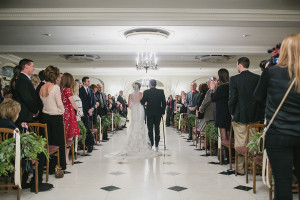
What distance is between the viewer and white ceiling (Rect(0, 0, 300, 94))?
7297 millimetres

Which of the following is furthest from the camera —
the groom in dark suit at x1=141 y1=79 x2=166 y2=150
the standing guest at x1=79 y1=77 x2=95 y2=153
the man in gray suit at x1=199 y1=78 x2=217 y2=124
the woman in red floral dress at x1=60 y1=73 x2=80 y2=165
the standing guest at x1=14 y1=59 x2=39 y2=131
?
the groom in dark suit at x1=141 y1=79 x2=166 y2=150

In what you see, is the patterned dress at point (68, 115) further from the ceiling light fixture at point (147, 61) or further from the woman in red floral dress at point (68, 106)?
the ceiling light fixture at point (147, 61)

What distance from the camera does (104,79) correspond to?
22.8m

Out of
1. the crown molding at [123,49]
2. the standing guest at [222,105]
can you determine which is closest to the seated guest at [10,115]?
the standing guest at [222,105]

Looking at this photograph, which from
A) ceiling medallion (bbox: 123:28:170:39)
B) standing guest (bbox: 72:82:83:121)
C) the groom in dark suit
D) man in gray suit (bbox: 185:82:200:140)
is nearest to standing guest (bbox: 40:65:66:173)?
standing guest (bbox: 72:82:83:121)

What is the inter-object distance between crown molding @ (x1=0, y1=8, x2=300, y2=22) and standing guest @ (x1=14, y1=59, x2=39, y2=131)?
3452mm

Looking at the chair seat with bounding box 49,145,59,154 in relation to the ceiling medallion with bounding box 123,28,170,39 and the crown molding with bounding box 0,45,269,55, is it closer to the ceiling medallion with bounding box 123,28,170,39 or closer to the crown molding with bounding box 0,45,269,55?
the ceiling medallion with bounding box 123,28,170,39

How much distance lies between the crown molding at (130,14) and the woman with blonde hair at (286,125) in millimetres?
5804

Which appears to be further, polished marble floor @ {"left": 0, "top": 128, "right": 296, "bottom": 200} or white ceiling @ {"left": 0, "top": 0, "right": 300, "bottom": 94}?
white ceiling @ {"left": 0, "top": 0, "right": 300, "bottom": 94}

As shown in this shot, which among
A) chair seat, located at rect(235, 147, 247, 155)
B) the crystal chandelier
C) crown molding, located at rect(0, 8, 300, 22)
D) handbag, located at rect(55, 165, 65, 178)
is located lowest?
handbag, located at rect(55, 165, 65, 178)

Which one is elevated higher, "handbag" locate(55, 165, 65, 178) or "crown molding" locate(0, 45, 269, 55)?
"crown molding" locate(0, 45, 269, 55)

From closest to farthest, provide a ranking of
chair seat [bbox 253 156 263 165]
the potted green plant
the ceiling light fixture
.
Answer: the potted green plant → chair seat [bbox 253 156 263 165] → the ceiling light fixture

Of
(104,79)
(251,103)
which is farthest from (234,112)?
(104,79)

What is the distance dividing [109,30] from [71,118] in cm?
498
